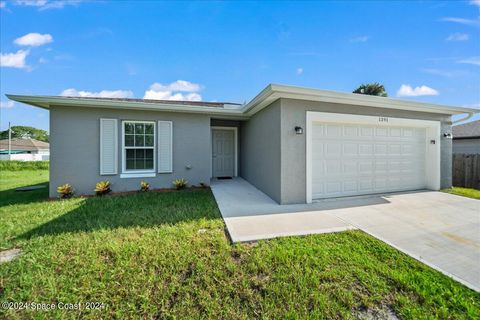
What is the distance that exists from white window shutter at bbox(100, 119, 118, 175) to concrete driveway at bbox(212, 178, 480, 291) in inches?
153

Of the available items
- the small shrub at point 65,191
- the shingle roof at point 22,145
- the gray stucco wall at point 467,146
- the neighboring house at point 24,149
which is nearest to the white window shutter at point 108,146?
the small shrub at point 65,191

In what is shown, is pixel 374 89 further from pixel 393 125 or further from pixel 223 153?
pixel 223 153

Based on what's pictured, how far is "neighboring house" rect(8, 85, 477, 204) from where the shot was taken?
5422 mm

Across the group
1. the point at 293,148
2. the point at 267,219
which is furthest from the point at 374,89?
the point at 267,219

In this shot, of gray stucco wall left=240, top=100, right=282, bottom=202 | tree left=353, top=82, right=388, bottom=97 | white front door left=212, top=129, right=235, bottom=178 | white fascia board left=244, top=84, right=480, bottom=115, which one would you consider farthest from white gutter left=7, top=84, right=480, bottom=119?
tree left=353, top=82, right=388, bottom=97

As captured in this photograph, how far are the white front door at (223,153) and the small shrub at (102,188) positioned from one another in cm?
447

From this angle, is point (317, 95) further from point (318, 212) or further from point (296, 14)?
point (296, 14)

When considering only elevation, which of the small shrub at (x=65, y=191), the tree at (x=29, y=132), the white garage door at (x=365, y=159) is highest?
the tree at (x=29, y=132)

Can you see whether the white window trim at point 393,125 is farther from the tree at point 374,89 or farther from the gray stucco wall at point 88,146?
the tree at point 374,89

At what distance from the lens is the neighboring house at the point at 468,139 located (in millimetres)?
11977

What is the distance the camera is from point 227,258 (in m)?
2.83

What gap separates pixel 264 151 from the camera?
21.4 ft

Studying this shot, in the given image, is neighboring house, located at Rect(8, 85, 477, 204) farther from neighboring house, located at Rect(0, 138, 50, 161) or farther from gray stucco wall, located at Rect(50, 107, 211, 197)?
neighboring house, located at Rect(0, 138, 50, 161)

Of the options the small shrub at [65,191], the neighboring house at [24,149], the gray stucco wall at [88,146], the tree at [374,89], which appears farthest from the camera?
the neighboring house at [24,149]
